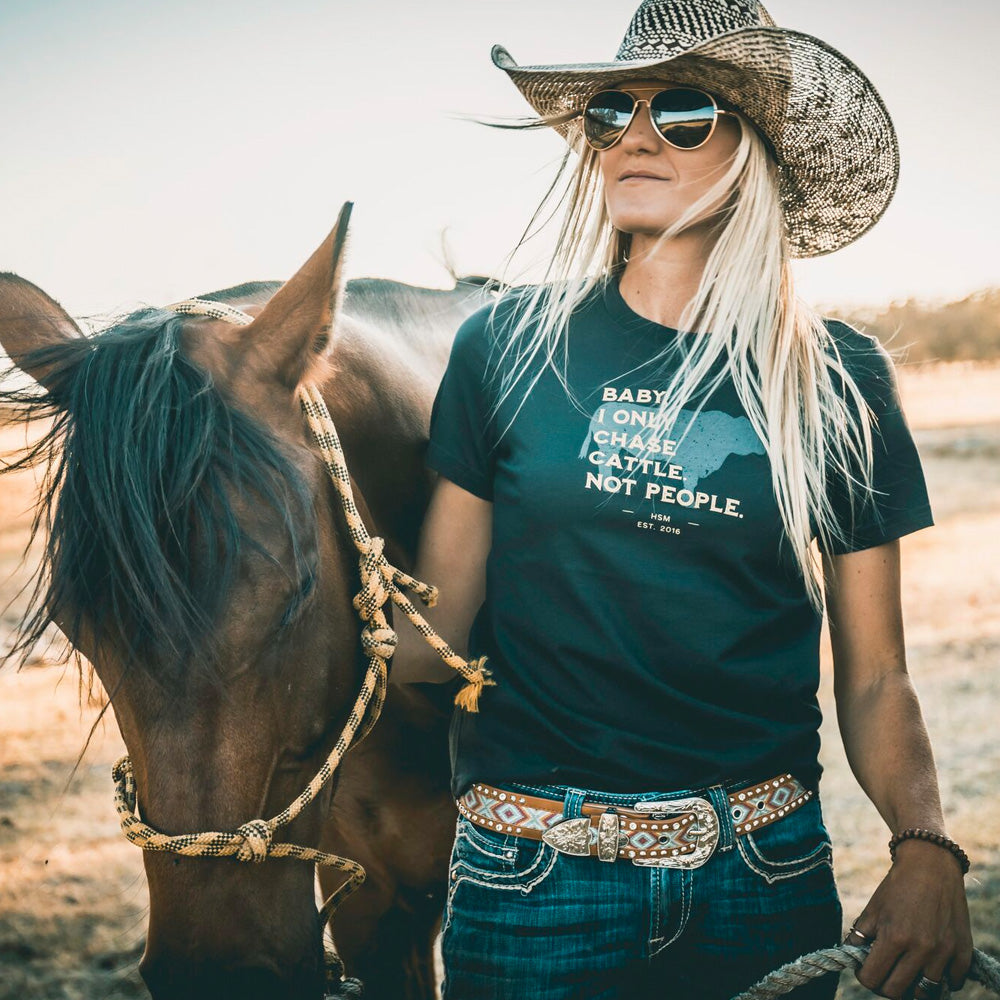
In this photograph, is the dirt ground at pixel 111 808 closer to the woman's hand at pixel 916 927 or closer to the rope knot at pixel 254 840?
the rope knot at pixel 254 840

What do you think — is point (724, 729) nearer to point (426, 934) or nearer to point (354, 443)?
point (354, 443)

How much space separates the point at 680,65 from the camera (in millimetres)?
1650

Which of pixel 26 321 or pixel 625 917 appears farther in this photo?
pixel 26 321

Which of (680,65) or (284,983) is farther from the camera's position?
(680,65)

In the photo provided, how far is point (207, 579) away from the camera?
1.35m

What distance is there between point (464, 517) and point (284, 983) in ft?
2.62

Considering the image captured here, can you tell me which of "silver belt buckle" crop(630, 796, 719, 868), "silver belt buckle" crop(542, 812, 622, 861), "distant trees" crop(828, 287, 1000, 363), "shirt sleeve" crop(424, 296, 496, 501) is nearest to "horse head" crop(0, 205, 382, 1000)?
"shirt sleeve" crop(424, 296, 496, 501)

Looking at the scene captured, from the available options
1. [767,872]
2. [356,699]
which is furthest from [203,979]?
[767,872]

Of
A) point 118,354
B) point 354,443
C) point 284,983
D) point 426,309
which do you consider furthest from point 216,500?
point 426,309

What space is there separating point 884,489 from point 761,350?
12.7 inches

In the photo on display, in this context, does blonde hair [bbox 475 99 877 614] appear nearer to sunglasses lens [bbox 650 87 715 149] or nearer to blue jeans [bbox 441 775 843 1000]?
sunglasses lens [bbox 650 87 715 149]

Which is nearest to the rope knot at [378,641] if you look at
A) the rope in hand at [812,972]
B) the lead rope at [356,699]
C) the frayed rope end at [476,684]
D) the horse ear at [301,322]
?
the lead rope at [356,699]

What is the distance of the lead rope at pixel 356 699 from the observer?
1332 millimetres

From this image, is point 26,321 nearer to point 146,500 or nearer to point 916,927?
point 146,500
